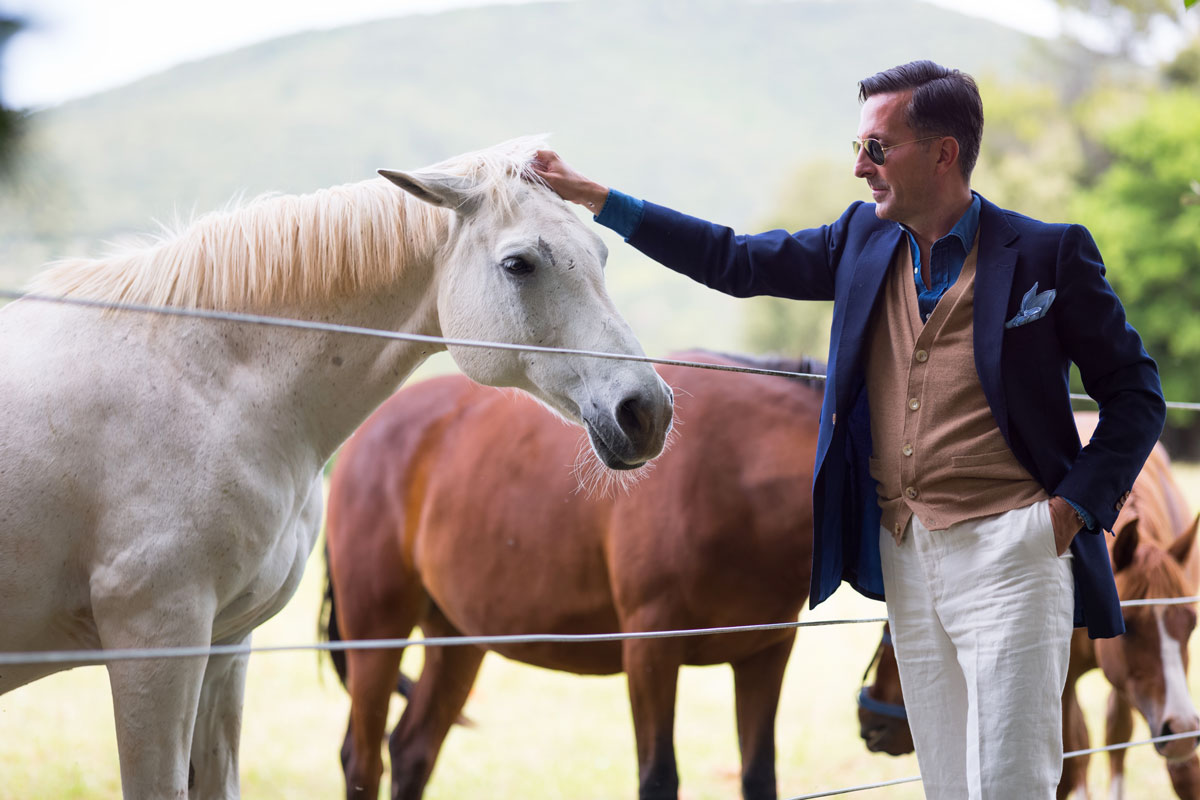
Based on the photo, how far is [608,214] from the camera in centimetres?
182

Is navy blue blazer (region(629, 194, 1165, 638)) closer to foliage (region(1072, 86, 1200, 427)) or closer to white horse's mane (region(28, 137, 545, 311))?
white horse's mane (region(28, 137, 545, 311))

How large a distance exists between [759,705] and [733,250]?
1.67 metres

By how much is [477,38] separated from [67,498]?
86.9 metres

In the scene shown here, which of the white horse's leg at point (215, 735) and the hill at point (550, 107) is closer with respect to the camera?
the white horse's leg at point (215, 735)

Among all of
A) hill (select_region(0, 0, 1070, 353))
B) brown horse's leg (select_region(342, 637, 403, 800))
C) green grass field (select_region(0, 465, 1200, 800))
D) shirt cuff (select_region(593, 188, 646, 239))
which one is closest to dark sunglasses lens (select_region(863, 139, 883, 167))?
shirt cuff (select_region(593, 188, 646, 239))

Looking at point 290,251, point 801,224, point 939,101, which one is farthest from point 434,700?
Answer: point 801,224

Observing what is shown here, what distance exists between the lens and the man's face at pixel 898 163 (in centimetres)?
158

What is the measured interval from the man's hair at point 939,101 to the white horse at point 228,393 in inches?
24.5

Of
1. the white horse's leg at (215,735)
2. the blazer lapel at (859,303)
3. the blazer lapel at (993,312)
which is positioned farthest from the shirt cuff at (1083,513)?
the white horse's leg at (215,735)

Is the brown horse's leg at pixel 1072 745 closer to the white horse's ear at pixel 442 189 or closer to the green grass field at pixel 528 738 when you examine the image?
the green grass field at pixel 528 738

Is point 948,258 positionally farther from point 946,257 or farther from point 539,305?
point 539,305

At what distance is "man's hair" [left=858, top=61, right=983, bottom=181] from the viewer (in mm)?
1572

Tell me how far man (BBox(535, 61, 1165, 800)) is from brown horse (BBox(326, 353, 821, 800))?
3.43 feet

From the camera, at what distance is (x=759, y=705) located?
2.93 m
